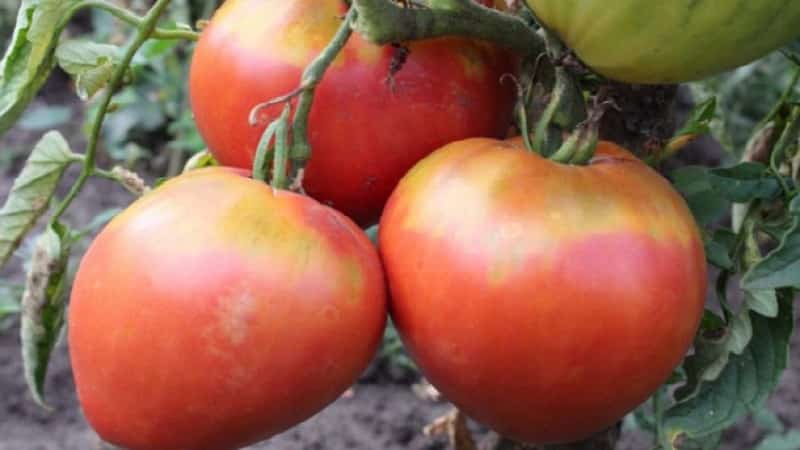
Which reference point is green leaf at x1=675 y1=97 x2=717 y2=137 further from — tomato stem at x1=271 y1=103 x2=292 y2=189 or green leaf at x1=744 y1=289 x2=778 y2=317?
tomato stem at x1=271 y1=103 x2=292 y2=189

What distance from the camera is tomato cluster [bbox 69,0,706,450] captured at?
0.60 metres

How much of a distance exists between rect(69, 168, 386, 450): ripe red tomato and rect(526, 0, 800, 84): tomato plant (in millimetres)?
174

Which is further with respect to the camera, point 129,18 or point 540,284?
point 129,18

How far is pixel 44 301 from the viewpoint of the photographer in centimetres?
87

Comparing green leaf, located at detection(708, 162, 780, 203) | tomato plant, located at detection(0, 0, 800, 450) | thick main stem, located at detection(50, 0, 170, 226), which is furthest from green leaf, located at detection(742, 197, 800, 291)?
thick main stem, located at detection(50, 0, 170, 226)

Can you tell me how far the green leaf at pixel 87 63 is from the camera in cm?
79

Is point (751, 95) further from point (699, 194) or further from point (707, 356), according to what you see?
point (707, 356)

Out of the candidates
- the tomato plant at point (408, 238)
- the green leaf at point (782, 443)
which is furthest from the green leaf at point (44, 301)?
the green leaf at point (782, 443)

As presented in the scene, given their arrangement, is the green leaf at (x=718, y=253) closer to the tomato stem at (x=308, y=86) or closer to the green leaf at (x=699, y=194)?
the green leaf at (x=699, y=194)

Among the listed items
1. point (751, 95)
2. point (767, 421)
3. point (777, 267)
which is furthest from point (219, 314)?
point (751, 95)

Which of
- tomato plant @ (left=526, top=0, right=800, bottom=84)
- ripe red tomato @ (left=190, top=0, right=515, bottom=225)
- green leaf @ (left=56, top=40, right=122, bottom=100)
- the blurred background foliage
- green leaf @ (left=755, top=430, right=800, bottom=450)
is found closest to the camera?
tomato plant @ (left=526, top=0, right=800, bottom=84)

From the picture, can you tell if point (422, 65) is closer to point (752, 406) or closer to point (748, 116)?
point (752, 406)

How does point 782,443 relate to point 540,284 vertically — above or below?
below

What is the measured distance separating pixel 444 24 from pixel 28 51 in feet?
0.90
